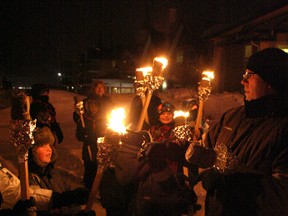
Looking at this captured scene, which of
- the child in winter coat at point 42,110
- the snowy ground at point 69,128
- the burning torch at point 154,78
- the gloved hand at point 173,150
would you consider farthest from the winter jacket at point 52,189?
the child in winter coat at point 42,110

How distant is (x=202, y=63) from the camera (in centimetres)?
2398

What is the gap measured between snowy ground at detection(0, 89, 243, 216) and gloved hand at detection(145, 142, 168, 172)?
1702mm

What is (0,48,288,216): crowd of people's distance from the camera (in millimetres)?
1990

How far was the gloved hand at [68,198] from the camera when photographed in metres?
2.89

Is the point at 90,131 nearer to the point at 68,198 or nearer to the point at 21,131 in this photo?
the point at 68,198

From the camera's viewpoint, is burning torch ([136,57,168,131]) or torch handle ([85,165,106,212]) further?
burning torch ([136,57,168,131])

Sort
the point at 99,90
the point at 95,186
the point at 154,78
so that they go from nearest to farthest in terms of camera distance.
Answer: the point at 95,186 → the point at 154,78 → the point at 99,90

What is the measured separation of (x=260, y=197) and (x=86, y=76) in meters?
48.8

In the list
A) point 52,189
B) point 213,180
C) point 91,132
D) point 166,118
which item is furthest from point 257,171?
point 91,132

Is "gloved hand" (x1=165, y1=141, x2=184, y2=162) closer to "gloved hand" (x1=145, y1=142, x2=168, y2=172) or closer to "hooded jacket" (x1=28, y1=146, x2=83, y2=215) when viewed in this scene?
"gloved hand" (x1=145, y1=142, x2=168, y2=172)

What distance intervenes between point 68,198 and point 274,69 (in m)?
2.23

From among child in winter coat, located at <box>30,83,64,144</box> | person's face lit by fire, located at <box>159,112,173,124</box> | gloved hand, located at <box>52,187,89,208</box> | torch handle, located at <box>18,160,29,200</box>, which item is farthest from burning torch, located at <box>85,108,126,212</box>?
child in winter coat, located at <box>30,83,64,144</box>

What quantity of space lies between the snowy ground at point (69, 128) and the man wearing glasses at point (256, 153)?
255 centimetres

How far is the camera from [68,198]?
9.61 feet
